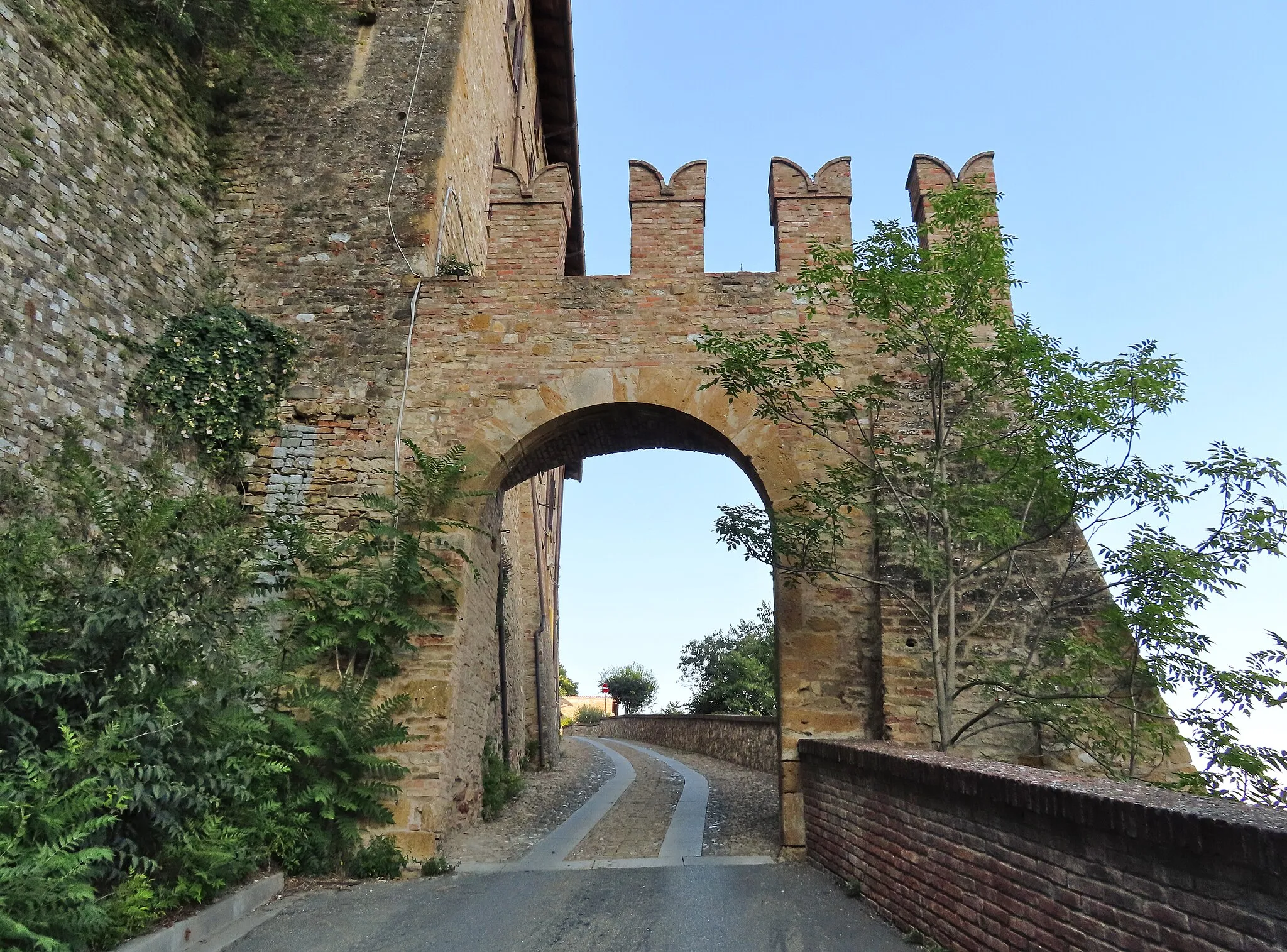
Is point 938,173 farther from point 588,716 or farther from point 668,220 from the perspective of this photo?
point 588,716

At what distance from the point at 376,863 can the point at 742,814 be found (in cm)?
380

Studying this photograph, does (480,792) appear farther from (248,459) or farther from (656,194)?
(656,194)

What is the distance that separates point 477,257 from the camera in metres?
9.84

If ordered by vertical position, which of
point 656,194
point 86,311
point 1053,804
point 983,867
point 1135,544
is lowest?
point 983,867

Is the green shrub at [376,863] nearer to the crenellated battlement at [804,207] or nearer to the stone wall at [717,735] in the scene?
the stone wall at [717,735]

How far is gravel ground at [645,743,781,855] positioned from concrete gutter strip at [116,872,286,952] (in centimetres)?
302

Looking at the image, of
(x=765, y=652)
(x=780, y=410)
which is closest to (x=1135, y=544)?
(x=780, y=410)

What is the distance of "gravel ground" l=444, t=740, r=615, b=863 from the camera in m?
6.17

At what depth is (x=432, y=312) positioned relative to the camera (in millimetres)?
7215

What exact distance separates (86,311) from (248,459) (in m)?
1.56

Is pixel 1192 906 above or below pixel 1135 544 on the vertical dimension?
below

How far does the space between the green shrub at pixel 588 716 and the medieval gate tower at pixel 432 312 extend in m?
25.3

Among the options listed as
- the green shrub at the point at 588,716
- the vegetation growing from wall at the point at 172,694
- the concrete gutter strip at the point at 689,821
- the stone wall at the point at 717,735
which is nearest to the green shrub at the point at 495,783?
the concrete gutter strip at the point at 689,821

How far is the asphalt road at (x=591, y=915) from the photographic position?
3.88 meters
